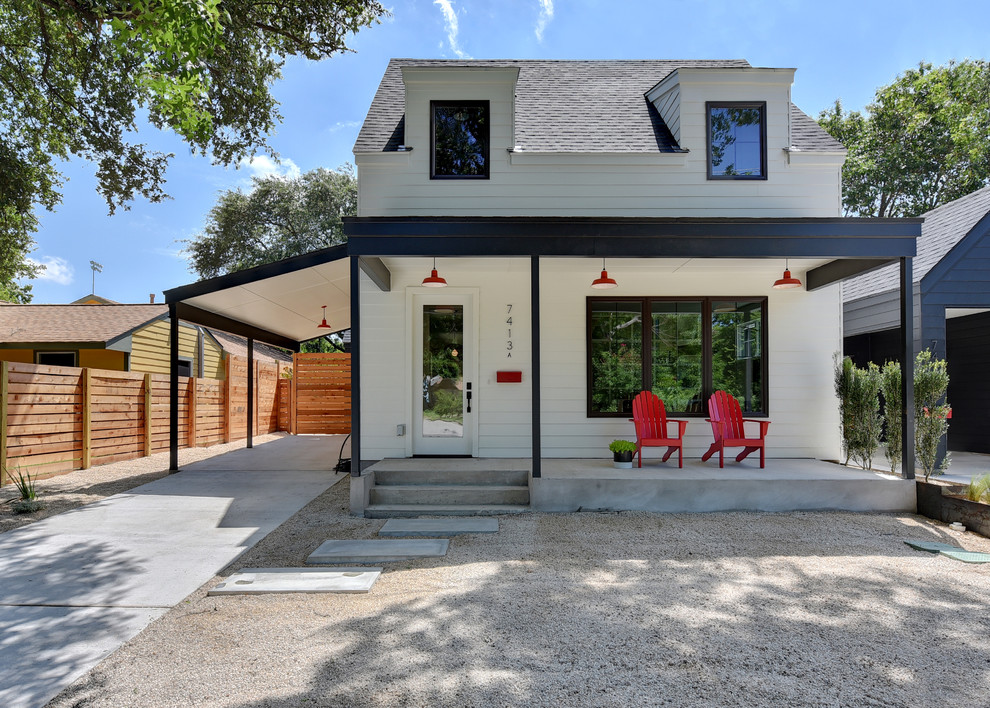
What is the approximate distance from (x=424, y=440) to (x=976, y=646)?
5.45 metres


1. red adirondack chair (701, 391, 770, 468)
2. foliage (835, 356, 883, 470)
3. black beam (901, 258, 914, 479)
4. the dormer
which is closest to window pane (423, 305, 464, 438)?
red adirondack chair (701, 391, 770, 468)

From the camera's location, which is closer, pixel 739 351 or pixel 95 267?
pixel 739 351

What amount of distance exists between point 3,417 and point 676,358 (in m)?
8.30

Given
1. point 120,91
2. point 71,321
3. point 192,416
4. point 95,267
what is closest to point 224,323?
point 192,416

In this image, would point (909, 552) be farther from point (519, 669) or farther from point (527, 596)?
point (519, 669)

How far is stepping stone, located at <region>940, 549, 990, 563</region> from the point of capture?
418cm

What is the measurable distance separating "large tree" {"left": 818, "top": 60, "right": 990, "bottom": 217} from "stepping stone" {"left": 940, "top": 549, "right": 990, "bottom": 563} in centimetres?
1824

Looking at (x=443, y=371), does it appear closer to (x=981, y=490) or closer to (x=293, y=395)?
(x=981, y=490)

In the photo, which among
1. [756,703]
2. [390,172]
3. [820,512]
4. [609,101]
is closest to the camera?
[756,703]

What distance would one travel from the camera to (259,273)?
654cm

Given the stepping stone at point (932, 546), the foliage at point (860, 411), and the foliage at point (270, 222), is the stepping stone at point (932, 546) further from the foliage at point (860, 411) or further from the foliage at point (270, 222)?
the foliage at point (270, 222)

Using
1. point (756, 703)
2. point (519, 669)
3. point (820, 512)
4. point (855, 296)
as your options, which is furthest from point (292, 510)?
point (855, 296)

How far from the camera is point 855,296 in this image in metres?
9.48

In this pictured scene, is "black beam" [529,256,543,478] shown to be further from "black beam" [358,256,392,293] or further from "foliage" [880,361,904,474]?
"foliage" [880,361,904,474]
